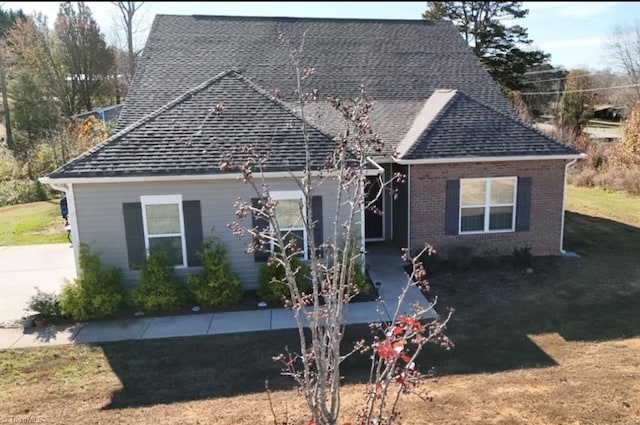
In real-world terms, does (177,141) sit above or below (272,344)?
above

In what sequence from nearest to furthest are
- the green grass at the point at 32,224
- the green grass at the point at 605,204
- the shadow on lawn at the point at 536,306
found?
the shadow on lawn at the point at 536,306
the green grass at the point at 32,224
the green grass at the point at 605,204

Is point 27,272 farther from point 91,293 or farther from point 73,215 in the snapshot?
point 91,293

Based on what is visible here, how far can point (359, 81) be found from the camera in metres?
16.7

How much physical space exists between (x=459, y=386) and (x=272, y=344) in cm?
306

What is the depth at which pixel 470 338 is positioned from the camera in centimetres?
847

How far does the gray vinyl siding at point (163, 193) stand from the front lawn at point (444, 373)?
2161 millimetres

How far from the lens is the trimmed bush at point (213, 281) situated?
9930 millimetres

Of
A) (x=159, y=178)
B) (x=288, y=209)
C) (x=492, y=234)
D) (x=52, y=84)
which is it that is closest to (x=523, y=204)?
(x=492, y=234)

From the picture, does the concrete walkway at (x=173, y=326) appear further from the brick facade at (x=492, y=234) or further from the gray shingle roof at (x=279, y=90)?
the gray shingle roof at (x=279, y=90)

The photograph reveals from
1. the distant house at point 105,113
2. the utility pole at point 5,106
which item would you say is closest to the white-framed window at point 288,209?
the utility pole at point 5,106

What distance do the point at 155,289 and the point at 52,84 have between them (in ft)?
89.8

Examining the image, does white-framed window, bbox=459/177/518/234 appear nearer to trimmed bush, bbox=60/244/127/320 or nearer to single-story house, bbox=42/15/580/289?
single-story house, bbox=42/15/580/289

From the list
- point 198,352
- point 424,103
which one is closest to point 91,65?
point 424,103

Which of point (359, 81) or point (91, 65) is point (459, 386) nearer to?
point (359, 81)
